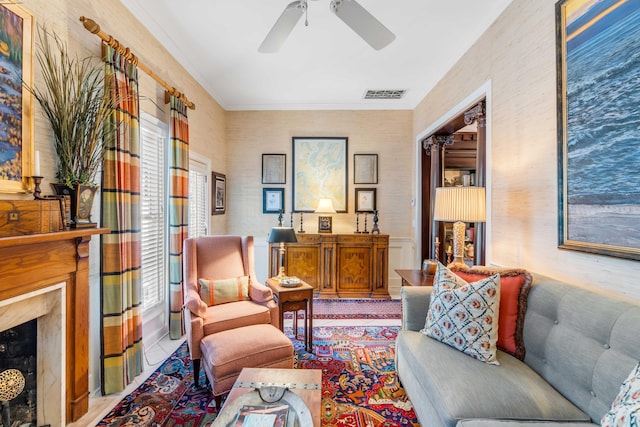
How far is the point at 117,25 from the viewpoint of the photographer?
7.13ft

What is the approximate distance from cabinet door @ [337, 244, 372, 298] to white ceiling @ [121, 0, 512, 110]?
234 cm

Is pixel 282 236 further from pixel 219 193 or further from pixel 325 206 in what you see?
pixel 219 193

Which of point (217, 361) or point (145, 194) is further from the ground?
point (145, 194)

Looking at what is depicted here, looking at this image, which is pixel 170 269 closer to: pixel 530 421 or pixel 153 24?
pixel 153 24

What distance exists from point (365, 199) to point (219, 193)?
2.29m

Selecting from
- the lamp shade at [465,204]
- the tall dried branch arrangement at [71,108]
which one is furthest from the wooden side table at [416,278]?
the tall dried branch arrangement at [71,108]

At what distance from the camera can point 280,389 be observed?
1.36 m

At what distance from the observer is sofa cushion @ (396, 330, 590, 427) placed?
1.26 meters

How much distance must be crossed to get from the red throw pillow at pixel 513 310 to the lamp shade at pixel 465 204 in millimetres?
590

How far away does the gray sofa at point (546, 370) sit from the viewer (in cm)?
119

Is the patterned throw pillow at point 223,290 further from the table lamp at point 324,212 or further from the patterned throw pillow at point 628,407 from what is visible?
the patterned throw pillow at point 628,407

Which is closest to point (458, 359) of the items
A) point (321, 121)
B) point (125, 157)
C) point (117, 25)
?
point (125, 157)

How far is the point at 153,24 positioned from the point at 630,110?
3358 millimetres

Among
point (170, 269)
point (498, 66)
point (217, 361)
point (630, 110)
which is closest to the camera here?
point (630, 110)
